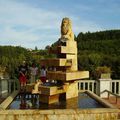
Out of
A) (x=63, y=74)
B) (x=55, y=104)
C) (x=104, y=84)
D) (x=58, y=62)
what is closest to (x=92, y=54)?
(x=104, y=84)

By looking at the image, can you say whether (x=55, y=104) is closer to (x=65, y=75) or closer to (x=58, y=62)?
(x=65, y=75)

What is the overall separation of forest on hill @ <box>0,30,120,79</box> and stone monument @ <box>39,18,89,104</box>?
19151 mm

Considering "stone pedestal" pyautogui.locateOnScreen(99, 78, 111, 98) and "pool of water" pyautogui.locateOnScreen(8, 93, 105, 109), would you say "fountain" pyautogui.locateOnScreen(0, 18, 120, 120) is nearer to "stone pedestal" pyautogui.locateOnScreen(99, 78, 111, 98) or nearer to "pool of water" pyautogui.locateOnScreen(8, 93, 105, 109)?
"pool of water" pyautogui.locateOnScreen(8, 93, 105, 109)

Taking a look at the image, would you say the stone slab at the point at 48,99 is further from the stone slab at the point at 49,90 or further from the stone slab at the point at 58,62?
the stone slab at the point at 58,62

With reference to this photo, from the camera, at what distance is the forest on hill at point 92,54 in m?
33.5

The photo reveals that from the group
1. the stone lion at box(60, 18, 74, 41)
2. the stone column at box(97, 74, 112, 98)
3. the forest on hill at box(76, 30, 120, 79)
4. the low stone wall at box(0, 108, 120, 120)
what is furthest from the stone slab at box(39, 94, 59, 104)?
the forest on hill at box(76, 30, 120, 79)

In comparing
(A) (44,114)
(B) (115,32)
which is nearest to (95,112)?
(A) (44,114)

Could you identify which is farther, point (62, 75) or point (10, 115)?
point (62, 75)

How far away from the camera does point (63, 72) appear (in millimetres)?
8625

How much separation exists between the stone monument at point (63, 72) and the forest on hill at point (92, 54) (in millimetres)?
19151

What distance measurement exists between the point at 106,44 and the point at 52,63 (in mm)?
47682

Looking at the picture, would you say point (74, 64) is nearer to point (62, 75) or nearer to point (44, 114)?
point (62, 75)

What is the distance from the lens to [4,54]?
44.4 meters

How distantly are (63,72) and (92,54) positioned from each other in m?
33.3
